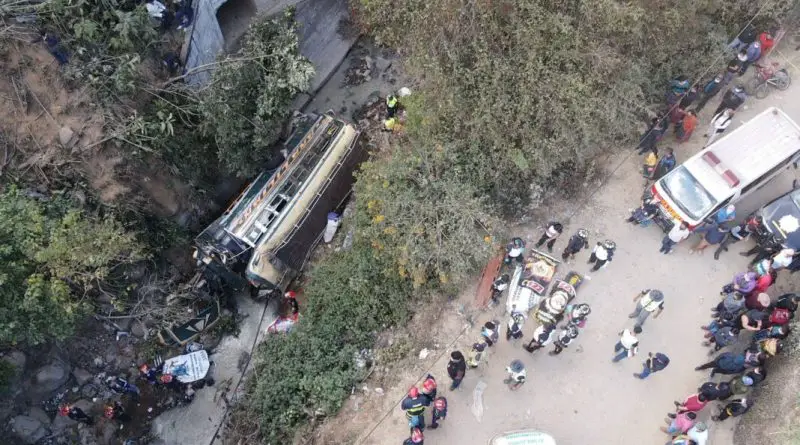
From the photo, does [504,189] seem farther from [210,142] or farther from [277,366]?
[210,142]

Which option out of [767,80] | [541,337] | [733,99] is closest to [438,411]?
[541,337]

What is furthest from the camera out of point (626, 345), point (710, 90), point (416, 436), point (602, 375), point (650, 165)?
point (710, 90)

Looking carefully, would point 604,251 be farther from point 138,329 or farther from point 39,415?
point 39,415

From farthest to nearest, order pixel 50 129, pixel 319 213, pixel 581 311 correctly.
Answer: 1. pixel 319 213
2. pixel 50 129
3. pixel 581 311

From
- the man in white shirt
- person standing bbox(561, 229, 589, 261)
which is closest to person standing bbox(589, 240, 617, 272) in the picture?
person standing bbox(561, 229, 589, 261)

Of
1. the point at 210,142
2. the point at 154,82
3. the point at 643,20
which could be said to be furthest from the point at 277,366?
the point at 643,20

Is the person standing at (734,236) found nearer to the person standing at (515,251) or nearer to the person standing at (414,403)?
the person standing at (515,251)

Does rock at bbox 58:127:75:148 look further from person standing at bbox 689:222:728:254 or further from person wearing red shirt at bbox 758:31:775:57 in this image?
person wearing red shirt at bbox 758:31:775:57
